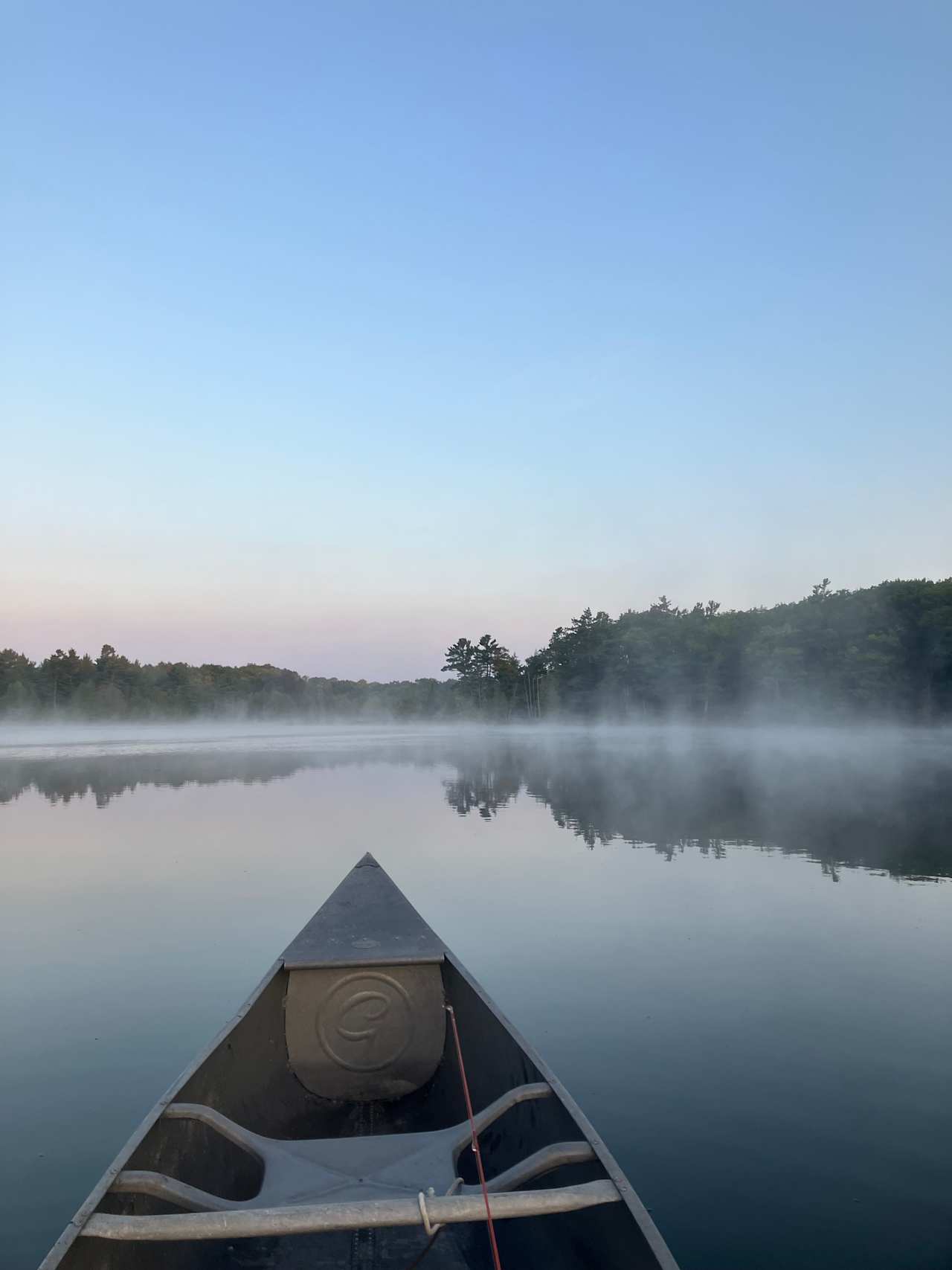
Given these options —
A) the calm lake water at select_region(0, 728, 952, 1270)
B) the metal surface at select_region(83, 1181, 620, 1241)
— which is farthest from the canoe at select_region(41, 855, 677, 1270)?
the calm lake water at select_region(0, 728, 952, 1270)

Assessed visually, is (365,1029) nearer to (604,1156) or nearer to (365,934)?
(365,934)

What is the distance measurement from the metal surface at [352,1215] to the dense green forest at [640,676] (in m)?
58.8

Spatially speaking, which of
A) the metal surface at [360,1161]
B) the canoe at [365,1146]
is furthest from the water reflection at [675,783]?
the metal surface at [360,1161]

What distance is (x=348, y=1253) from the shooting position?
3643mm

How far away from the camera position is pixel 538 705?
97.8 metres

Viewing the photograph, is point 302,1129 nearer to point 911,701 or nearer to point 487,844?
point 487,844

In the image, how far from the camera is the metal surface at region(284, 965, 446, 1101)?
514 cm

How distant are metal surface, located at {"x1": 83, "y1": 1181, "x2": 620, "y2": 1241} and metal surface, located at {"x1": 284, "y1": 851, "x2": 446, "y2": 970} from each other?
255 cm

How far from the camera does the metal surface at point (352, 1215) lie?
105 inches

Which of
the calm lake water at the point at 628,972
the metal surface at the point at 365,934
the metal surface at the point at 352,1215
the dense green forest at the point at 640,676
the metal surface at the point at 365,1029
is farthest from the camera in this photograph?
the dense green forest at the point at 640,676

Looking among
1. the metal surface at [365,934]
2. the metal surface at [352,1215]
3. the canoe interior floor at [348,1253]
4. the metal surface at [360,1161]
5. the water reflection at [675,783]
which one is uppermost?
the metal surface at [352,1215]

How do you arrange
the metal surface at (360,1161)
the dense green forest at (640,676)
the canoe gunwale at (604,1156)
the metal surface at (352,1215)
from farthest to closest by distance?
1. the dense green forest at (640,676)
2. the metal surface at (360,1161)
3. the metal surface at (352,1215)
4. the canoe gunwale at (604,1156)

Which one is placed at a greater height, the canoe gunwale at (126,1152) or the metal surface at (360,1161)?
the canoe gunwale at (126,1152)

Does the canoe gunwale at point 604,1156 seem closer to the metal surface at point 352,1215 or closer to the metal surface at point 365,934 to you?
the metal surface at point 352,1215
